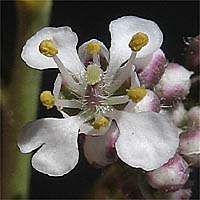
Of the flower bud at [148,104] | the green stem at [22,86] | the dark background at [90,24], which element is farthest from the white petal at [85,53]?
the dark background at [90,24]

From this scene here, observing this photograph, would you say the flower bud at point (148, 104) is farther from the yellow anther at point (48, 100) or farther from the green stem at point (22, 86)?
the green stem at point (22, 86)

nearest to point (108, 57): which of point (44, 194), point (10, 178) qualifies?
point (10, 178)

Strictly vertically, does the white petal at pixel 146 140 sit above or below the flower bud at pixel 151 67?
below

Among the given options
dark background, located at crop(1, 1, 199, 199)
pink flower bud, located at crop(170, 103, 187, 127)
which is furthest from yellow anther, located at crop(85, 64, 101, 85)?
dark background, located at crop(1, 1, 199, 199)

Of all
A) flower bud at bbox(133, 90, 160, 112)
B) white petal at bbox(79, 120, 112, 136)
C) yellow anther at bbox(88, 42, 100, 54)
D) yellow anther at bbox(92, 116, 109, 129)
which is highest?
yellow anther at bbox(88, 42, 100, 54)

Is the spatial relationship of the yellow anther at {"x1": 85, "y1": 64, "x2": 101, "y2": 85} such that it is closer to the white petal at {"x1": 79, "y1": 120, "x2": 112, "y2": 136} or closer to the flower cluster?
A: the flower cluster

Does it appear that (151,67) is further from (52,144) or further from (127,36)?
(52,144)
